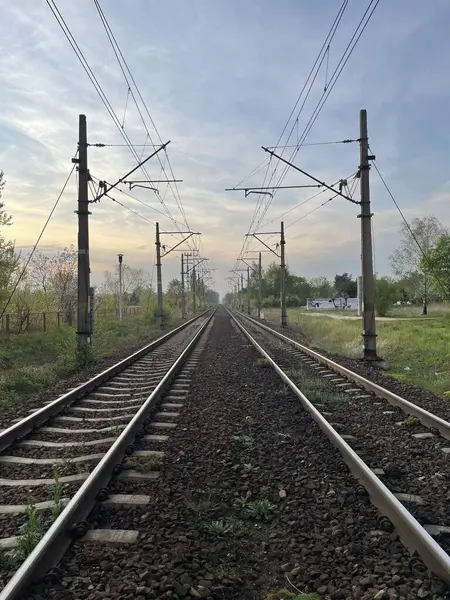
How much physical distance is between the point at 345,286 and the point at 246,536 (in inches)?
4832

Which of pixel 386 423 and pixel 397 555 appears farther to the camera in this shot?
pixel 386 423

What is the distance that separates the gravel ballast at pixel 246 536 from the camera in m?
3.14

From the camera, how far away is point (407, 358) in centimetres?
1775

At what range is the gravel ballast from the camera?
3.14 metres

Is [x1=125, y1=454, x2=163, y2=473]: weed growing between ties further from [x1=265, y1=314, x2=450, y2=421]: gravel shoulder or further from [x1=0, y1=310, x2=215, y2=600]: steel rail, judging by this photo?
[x1=265, y1=314, x2=450, y2=421]: gravel shoulder

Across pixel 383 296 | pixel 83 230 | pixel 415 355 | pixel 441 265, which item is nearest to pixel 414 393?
pixel 415 355

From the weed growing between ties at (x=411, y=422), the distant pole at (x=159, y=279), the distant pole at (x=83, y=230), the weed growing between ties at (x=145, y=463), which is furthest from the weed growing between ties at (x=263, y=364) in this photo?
the distant pole at (x=159, y=279)

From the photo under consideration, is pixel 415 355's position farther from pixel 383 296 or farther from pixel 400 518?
pixel 383 296

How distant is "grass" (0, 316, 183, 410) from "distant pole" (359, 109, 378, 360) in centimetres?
835

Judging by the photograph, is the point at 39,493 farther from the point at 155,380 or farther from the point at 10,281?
the point at 10,281

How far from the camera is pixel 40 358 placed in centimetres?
2053

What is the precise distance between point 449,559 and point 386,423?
447cm

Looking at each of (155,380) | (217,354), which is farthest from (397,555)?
(217,354)

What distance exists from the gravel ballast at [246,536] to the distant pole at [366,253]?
9.43 metres
